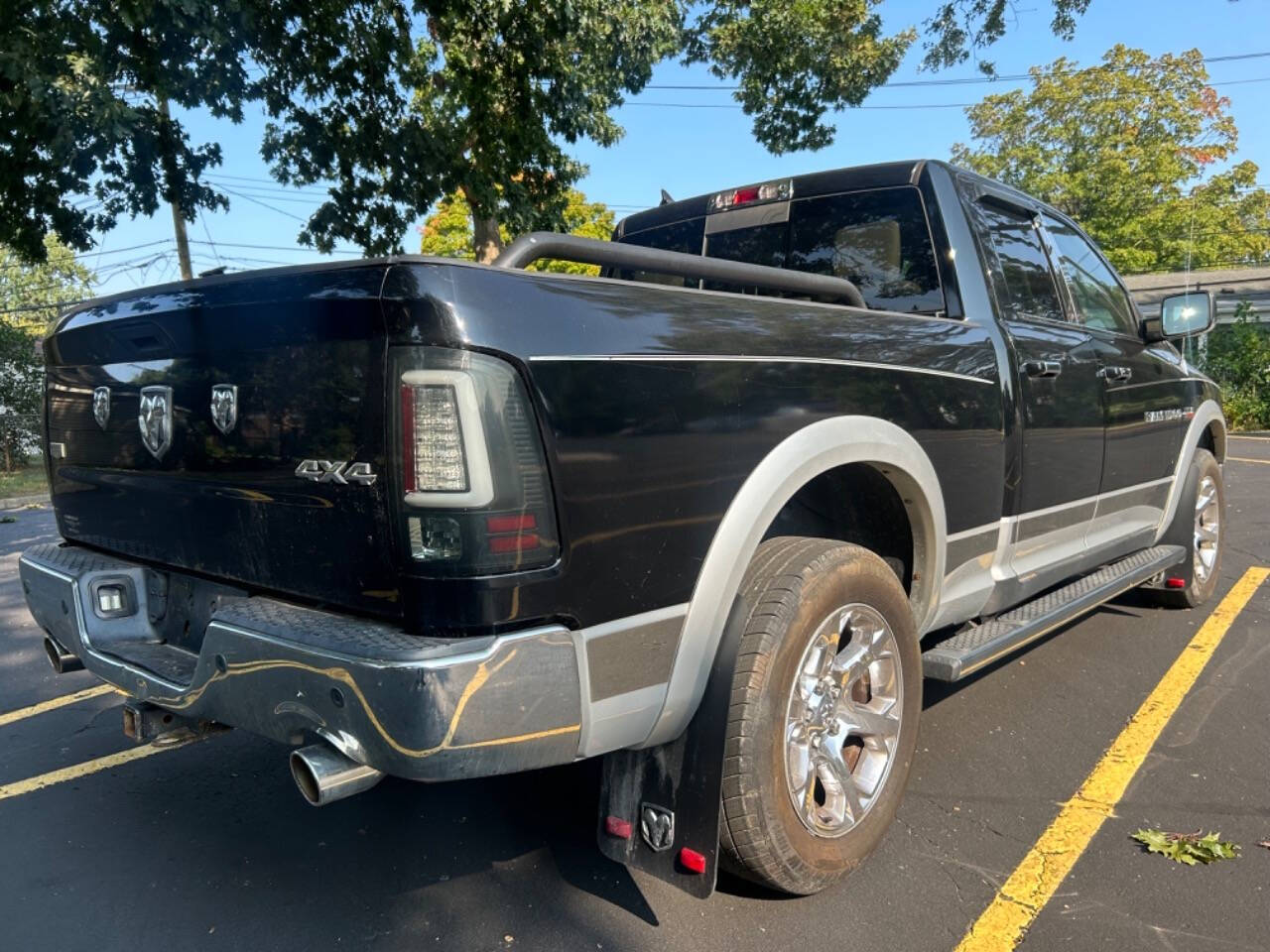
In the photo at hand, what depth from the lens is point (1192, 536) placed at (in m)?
5.03

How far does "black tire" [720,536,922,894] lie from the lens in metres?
2.16

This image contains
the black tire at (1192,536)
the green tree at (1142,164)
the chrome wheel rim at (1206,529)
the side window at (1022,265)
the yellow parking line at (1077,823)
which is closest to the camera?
the yellow parking line at (1077,823)

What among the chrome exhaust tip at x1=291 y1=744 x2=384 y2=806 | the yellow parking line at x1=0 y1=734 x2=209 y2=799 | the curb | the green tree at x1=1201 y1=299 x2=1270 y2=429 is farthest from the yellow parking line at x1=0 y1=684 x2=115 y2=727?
the green tree at x1=1201 y1=299 x2=1270 y2=429

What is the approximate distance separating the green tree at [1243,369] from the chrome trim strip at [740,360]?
20757mm

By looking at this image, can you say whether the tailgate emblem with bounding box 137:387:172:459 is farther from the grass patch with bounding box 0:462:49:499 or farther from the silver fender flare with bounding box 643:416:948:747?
the grass patch with bounding box 0:462:49:499

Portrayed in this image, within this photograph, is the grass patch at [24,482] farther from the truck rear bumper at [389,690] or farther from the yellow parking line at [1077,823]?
the yellow parking line at [1077,823]

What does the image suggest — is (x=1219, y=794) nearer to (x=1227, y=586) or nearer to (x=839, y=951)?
(x=839, y=951)

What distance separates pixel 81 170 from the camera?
8180 mm

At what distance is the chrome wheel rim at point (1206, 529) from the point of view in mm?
5242

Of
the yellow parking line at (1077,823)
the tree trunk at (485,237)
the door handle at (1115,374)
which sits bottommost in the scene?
the yellow parking line at (1077,823)

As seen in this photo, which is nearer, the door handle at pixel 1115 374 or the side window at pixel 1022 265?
the side window at pixel 1022 265

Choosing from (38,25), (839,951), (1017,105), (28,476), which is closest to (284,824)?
(839,951)

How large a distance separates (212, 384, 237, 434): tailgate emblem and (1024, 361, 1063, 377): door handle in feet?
8.86

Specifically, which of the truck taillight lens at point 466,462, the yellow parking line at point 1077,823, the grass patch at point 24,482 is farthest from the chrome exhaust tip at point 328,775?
the grass patch at point 24,482
